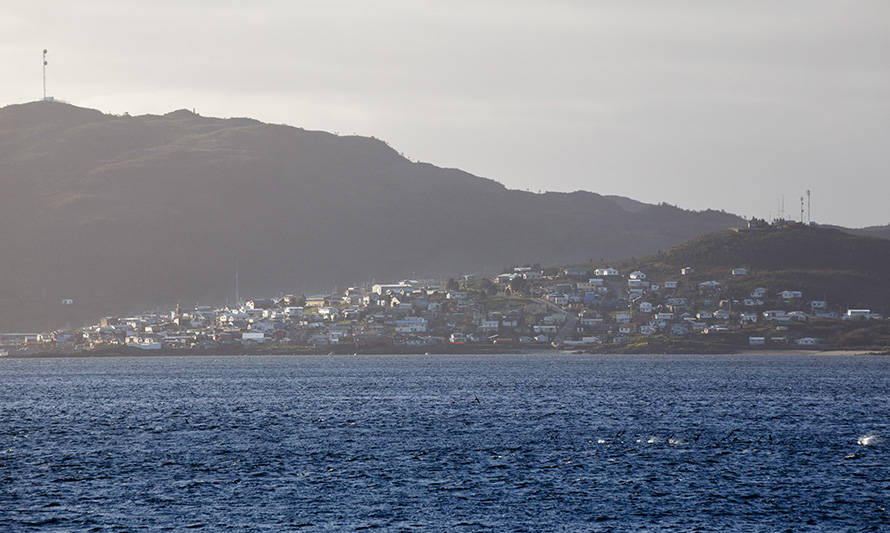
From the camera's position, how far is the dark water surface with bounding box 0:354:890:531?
6506 cm

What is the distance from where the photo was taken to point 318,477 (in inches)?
3127

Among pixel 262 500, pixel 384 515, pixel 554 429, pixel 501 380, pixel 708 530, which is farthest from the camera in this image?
pixel 501 380

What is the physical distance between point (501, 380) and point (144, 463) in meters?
113

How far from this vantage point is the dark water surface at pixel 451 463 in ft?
213

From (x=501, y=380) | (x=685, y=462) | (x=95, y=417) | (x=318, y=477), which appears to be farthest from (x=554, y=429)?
(x=501, y=380)

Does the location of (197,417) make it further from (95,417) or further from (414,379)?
Result: (414,379)

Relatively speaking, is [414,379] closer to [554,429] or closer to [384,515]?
[554,429]

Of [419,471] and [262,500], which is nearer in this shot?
[262,500]

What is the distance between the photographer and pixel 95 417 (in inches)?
5064

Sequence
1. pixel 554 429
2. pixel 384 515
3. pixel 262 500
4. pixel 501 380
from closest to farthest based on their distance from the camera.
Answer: pixel 384 515, pixel 262 500, pixel 554 429, pixel 501 380

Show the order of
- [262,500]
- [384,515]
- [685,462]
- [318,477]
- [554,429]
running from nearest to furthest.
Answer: [384,515], [262,500], [318,477], [685,462], [554,429]

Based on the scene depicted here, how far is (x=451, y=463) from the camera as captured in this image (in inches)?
3386

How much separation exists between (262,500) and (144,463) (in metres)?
20.6

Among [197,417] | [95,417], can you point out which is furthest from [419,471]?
[95,417]
